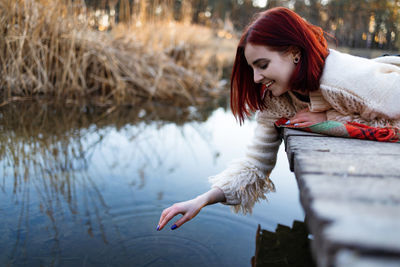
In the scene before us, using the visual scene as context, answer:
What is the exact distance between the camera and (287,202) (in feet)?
6.75

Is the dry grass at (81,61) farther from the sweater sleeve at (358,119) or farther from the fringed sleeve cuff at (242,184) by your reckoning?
the sweater sleeve at (358,119)

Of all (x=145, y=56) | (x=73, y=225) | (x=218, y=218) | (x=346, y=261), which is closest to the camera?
(x=346, y=261)

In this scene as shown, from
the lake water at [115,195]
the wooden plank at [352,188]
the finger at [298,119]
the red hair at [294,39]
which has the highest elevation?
the red hair at [294,39]

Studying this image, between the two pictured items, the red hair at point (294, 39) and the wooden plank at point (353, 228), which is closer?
the wooden plank at point (353, 228)

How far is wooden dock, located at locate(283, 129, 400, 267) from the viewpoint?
405 millimetres

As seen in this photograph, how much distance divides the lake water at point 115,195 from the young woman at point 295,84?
1.20 feet

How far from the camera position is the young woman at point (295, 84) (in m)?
1.28

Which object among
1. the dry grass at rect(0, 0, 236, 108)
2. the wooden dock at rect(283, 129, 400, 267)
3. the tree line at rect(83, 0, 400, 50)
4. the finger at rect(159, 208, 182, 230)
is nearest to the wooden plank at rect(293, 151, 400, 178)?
the wooden dock at rect(283, 129, 400, 267)

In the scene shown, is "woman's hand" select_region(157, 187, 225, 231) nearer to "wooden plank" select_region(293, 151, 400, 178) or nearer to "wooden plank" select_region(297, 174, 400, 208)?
"wooden plank" select_region(293, 151, 400, 178)

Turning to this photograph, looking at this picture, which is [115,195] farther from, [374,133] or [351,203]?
[351,203]

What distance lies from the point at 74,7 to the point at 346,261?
4063mm

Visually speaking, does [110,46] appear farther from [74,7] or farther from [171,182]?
[171,182]

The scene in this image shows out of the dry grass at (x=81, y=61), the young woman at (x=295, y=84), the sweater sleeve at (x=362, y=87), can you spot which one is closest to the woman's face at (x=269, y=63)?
the young woman at (x=295, y=84)

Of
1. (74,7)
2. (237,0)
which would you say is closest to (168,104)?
(74,7)
